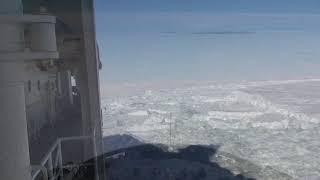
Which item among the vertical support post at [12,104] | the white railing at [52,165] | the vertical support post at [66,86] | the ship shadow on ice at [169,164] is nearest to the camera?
the vertical support post at [12,104]

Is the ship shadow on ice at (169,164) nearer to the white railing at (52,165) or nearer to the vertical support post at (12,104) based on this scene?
the white railing at (52,165)

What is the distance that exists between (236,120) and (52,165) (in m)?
1.18

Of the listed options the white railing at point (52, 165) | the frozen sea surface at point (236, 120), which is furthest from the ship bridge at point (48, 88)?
the frozen sea surface at point (236, 120)

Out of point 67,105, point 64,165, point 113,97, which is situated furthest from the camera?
point 67,105

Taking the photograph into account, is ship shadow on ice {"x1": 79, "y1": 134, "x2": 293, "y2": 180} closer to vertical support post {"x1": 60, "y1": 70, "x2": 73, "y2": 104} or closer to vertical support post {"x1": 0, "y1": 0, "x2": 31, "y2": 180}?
vertical support post {"x1": 60, "y1": 70, "x2": 73, "y2": 104}

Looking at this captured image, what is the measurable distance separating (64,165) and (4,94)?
891mm

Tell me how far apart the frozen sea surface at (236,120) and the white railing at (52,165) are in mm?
291

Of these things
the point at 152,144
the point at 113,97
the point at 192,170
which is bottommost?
the point at 192,170

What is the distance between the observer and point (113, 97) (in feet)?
7.15

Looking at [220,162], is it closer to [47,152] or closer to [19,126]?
[47,152]

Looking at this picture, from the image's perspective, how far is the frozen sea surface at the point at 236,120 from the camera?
82.0 inches

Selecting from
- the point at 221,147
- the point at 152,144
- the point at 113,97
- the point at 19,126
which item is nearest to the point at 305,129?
the point at 221,147

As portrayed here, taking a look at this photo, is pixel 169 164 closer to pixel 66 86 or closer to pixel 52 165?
pixel 52 165

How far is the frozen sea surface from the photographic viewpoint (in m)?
2.08
